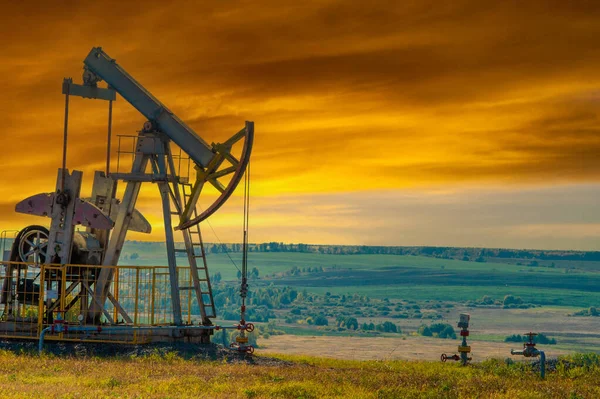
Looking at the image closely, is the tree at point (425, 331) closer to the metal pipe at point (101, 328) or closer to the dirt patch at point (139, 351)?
the metal pipe at point (101, 328)

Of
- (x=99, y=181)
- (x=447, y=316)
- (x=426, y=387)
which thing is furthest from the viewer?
(x=447, y=316)

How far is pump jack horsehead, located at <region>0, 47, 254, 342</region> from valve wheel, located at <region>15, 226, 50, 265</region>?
0.09 feet

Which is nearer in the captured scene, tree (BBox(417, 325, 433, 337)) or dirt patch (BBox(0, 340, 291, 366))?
dirt patch (BBox(0, 340, 291, 366))

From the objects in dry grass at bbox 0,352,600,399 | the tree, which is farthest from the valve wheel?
the tree

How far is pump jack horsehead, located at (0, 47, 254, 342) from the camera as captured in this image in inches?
993

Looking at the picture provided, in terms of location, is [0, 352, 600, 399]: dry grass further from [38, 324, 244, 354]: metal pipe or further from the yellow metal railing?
the yellow metal railing

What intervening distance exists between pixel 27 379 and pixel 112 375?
1.66 meters

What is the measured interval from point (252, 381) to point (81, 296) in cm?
915

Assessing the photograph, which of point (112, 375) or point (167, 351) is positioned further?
point (167, 351)

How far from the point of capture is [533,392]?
680 inches

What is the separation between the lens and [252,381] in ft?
60.0

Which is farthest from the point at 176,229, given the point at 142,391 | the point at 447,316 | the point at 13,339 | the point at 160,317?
the point at 447,316

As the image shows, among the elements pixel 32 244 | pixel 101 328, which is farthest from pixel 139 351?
pixel 32 244

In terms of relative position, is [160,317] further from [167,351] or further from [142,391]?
[142,391]
